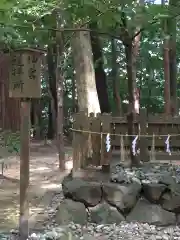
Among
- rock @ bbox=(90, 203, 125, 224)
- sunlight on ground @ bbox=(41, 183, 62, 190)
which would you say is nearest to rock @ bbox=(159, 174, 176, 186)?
rock @ bbox=(90, 203, 125, 224)

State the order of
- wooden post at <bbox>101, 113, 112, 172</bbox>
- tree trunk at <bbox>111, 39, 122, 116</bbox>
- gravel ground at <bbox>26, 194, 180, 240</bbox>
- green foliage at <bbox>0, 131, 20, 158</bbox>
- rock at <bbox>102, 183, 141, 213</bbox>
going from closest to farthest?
gravel ground at <bbox>26, 194, 180, 240</bbox>, rock at <bbox>102, 183, 141, 213</bbox>, wooden post at <bbox>101, 113, 112, 172</bbox>, green foliage at <bbox>0, 131, 20, 158</bbox>, tree trunk at <bbox>111, 39, 122, 116</bbox>

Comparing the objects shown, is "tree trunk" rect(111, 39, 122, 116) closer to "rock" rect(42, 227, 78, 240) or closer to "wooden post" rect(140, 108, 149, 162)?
"wooden post" rect(140, 108, 149, 162)

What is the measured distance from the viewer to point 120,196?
516cm

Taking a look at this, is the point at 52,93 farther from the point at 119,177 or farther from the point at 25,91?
the point at 25,91

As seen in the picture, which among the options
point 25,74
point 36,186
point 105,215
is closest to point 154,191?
point 105,215

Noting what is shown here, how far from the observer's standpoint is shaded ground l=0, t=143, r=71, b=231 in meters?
5.42

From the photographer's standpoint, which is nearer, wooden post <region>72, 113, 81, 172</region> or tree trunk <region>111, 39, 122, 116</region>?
wooden post <region>72, 113, 81, 172</region>

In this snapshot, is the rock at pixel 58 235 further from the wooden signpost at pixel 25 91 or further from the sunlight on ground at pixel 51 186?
the sunlight on ground at pixel 51 186

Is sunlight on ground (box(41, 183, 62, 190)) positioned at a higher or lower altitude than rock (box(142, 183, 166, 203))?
lower

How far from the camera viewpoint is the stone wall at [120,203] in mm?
5090

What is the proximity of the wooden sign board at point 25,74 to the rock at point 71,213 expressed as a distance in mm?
1546

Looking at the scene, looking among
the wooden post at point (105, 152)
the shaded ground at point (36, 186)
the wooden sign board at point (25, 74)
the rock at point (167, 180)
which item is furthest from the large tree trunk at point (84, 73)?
the wooden sign board at point (25, 74)

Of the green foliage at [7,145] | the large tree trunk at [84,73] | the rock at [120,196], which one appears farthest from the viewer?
the green foliage at [7,145]

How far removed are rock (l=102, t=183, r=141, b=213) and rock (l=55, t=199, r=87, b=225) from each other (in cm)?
36
